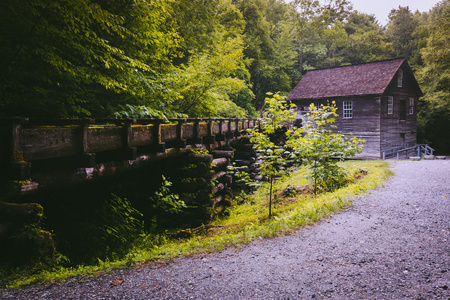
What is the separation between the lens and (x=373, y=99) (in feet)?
77.7

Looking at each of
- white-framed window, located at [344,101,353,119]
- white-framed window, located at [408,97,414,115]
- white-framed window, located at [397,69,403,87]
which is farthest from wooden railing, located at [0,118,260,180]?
white-framed window, located at [408,97,414,115]

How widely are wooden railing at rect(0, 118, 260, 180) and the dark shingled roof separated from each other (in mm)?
23061

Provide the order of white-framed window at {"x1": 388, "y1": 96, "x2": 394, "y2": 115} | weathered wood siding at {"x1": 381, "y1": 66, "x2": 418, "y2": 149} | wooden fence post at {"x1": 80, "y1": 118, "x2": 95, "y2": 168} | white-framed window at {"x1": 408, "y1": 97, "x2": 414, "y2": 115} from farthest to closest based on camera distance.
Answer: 1. white-framed window at {"x1": 408, "y1": 97, "x2": 414, "y2": 115}
2. white-framed window at {"x1": 388, "y1": 96, "x2": 394, "y2": 115}
3. weathered wood siding at {"x1": 381, "y1": 66, "x2": 418, "y2": 149}
4. wooden fence post at {"x1": 80, "y1": 118, "x2": 95, "y2": 168}

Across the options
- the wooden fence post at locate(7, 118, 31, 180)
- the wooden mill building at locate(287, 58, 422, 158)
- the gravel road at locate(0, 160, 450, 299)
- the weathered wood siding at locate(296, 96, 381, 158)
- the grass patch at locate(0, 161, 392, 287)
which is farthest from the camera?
the wooden mill building at locate(287, 58, 422, 158)

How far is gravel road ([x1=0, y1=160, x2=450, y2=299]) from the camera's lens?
3.18m

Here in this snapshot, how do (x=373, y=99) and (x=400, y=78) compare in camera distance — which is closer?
(x=373, y=99)

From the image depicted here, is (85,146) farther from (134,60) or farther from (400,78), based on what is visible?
(400,78)

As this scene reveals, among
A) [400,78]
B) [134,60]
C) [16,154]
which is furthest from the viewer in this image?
[400,78]

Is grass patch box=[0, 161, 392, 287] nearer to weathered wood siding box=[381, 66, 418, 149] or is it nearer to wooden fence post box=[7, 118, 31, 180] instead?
wooden fence post box=[7, 118, 31, 180]

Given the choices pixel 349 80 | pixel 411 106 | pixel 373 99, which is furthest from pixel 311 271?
pixel 411 106

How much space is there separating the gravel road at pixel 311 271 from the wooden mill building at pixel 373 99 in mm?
20415

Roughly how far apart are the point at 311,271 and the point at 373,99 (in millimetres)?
24235

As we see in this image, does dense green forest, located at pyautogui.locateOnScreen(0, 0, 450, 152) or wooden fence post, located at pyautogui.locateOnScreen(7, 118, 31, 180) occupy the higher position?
dense green forest, located at pyautogui.locateOnScreen(0, 0, 450, 152)

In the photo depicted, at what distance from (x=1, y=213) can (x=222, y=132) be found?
7567mm
